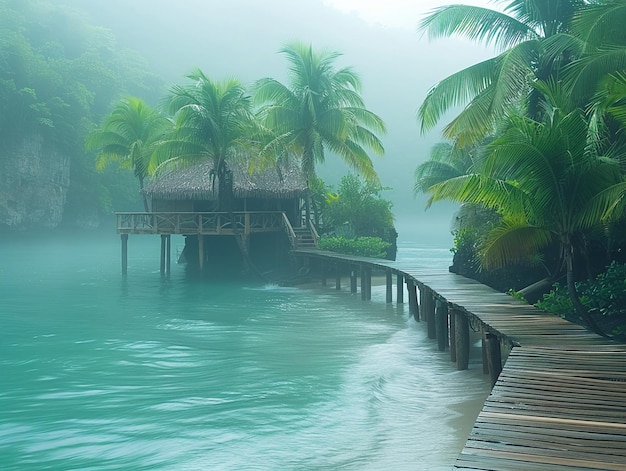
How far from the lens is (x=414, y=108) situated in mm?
96562

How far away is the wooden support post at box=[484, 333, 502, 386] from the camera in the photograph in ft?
31.4

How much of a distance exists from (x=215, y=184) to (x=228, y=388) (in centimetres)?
1503

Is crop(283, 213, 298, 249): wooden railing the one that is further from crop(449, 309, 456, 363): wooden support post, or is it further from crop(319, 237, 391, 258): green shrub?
crop(449, 309, 456, 363): wooden support post

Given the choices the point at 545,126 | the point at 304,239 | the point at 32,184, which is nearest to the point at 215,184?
the point at 304,239

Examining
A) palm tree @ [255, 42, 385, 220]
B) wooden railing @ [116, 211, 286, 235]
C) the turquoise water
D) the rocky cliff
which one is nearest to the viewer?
the turquoise water

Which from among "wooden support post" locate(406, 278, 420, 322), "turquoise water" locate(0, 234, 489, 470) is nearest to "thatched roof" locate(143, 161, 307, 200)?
"turquoise water" locate(0, 234, 489, 470)

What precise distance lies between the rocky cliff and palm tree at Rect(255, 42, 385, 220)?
25.5m

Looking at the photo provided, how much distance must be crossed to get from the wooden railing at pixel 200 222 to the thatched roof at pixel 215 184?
0.68 meters

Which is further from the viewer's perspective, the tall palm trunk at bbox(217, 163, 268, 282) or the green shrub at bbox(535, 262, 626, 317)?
the tall palm trunk at bbox(217, 163, 268, 282)

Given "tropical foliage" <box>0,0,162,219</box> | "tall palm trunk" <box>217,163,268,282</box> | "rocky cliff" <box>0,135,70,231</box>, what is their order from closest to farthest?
1. "tall palm trunk" <box>217,163,268,282</box>
2. "rocky cliff" <box>0,135,70,231</box>
3. "tropical foliage" <box>0,0,162,219</box>

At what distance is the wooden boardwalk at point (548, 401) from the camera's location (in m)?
5.01

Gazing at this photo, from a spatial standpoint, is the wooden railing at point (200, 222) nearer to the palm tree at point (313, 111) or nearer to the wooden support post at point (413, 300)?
the palm tree at point (313, 111)

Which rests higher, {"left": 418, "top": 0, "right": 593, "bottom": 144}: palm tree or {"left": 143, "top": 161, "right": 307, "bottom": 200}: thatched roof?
{"left": 418, "top": 0, "right": 593, "bottom": 144}: palm tree

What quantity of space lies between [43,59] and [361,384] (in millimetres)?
43394
